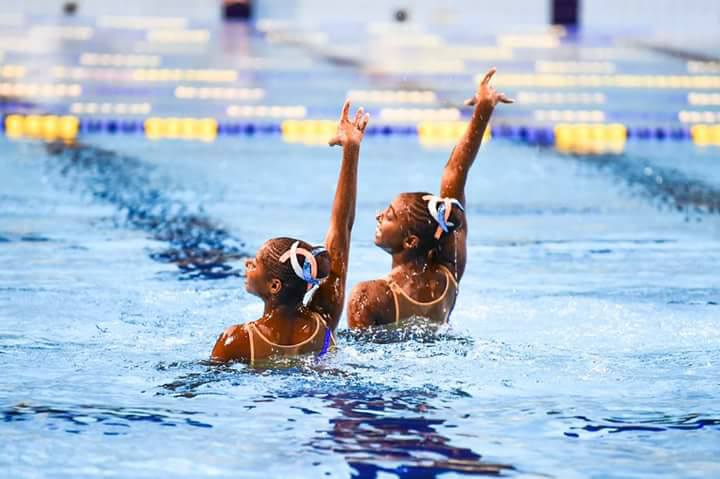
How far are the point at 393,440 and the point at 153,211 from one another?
184 inches

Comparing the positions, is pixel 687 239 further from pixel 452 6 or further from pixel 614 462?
pixel 452 6

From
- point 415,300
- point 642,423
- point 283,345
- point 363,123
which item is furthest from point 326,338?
point 642,423

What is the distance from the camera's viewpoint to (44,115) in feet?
37.7

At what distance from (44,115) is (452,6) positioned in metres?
7.54

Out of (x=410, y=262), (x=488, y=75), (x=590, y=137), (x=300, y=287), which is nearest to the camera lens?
(x=300, y=287)

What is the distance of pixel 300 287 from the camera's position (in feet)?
12.2

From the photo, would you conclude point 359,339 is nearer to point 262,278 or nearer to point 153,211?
point 262,278

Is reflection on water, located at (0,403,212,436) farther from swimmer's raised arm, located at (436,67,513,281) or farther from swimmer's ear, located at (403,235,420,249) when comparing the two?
swimmer's raised arm, located at (436,67,513,281)

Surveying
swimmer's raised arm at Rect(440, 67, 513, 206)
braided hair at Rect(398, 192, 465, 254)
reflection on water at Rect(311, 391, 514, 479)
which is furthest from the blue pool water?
swimmer's raised arm at Rect(440, 67, 513, 206)

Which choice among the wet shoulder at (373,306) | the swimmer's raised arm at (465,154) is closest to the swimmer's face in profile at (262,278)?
the wet shoulder at (373,306)

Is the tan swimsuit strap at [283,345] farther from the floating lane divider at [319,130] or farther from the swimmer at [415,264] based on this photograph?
the floating lane divider at [319,130]

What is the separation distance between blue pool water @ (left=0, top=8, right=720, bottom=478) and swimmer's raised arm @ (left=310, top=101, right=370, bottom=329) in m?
0.17

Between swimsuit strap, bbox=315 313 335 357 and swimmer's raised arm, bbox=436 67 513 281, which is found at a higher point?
swimmer's raised arm, bbox=436 67 513 281

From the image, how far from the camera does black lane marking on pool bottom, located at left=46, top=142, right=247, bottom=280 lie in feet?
20.5
